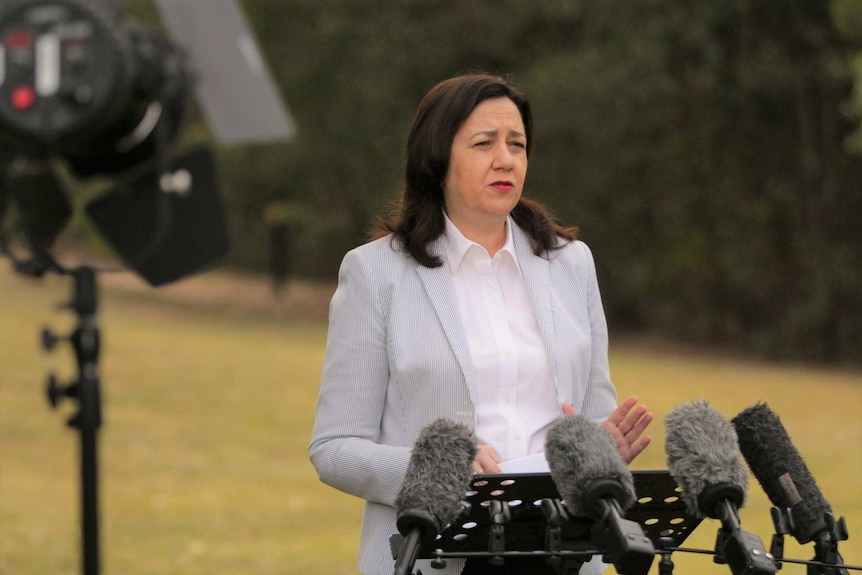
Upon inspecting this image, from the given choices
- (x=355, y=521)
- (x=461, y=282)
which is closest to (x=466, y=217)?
(x=461, y=282)

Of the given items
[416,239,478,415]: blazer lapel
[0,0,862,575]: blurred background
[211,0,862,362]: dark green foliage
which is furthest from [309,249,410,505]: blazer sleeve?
[211,0,862,362]: dark green foliage

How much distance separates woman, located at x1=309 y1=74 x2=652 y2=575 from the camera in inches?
A: 132

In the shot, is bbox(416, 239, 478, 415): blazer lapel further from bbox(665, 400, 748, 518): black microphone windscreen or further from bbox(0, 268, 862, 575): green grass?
bbox(0, 268, 862, 575): green grass

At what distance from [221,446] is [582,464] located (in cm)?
1153

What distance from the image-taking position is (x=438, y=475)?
2.84 meters

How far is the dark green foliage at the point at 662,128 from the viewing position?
22828 mm

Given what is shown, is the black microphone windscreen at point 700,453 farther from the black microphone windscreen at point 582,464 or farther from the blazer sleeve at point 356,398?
the blazer sleeve at point 356,398

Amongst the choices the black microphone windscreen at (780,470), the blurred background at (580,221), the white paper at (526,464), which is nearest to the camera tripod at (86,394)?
the white paper at (526,464)

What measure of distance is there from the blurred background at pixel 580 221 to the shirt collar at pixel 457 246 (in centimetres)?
859

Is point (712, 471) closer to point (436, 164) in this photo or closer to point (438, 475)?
point (438, 475)

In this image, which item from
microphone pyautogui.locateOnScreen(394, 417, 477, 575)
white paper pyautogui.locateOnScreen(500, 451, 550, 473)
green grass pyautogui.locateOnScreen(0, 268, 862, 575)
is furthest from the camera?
green grass pyautogui.locateOnScreen(0, 268, 862, 575)

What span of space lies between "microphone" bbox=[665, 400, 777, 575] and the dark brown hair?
0.82 metres

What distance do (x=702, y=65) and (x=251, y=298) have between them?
12.4 m

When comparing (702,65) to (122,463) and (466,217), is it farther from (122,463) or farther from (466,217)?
(466,217)
